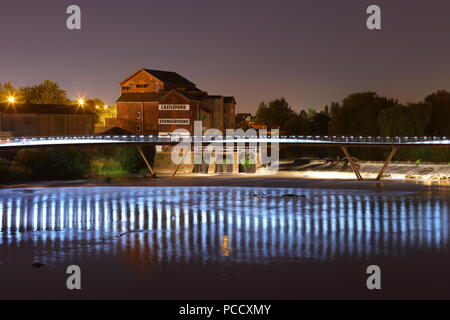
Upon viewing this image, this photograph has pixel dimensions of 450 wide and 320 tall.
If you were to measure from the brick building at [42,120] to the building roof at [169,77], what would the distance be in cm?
1720

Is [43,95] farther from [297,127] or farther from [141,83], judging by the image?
[297,127]

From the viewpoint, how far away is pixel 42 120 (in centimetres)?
9119

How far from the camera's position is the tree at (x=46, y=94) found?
401 feet

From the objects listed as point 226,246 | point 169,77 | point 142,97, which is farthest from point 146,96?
point 226,246

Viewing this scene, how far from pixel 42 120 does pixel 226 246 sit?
217ft

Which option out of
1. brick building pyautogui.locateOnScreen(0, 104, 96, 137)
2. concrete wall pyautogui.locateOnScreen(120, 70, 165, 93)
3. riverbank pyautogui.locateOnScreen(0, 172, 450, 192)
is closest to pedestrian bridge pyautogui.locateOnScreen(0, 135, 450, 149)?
riverbank pyautogui.locateOnScreen(0, 172, 450, 192)

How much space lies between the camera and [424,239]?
1323 inches

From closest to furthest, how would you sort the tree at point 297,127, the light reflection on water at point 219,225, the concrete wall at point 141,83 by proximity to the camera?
1. the light reflection on water at point 219,225
2. the concrete wall at point 141,83
3. the tree at point 297,127

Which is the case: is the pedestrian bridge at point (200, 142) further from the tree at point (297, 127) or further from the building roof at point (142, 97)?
the tree at point (297, 127)

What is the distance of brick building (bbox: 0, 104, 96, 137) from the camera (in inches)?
3484

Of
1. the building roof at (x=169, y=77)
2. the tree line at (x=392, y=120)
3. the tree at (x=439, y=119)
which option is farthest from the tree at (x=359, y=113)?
the building roof at (x=169, y=77)

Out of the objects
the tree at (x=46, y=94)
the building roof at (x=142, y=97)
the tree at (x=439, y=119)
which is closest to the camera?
the tree at (x=439, y=119)
